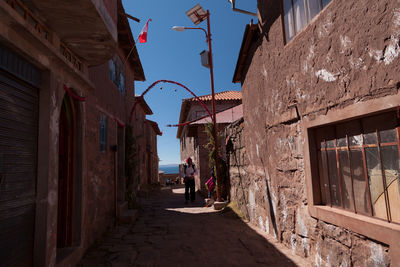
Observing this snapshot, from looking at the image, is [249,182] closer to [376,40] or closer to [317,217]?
[317,217]

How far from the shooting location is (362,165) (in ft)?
8.52

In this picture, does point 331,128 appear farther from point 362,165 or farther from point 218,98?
point 218,98

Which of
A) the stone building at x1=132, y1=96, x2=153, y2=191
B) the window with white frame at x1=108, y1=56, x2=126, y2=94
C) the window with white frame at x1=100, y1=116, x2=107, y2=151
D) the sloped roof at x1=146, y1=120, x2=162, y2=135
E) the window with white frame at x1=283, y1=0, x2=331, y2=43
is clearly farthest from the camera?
the sloped roof at x1=146, y1=120, x2=162, y2=135

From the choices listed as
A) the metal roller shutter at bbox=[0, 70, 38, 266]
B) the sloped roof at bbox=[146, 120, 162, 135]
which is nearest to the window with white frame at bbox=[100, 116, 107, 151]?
the metal roller shutter at bbox=[0, 70, 38, 266]

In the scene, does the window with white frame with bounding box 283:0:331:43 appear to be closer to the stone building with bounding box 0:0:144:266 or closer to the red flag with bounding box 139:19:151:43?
the stone building with bounding box 0:0:144:266

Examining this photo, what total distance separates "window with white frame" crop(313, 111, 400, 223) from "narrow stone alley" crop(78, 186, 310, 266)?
1112 mm

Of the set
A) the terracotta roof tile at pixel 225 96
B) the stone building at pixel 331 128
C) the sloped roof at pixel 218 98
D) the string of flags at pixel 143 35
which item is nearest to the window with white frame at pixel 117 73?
the string of flags at pixel 143 35

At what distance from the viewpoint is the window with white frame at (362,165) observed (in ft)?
7.36

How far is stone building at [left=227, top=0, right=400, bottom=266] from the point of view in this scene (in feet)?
7.22

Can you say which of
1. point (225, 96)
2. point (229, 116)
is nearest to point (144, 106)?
point (229, 116)

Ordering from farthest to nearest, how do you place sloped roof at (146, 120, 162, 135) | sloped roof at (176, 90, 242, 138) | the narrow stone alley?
sloped roof at (146, 120, 162, 135)
sloped roof at (176, 90, 242, 138)
the narrow stone alley

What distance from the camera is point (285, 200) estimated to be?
3955mm

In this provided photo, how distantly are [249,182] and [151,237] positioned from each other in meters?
2.44

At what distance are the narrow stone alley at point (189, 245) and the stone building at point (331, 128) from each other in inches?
15.4
